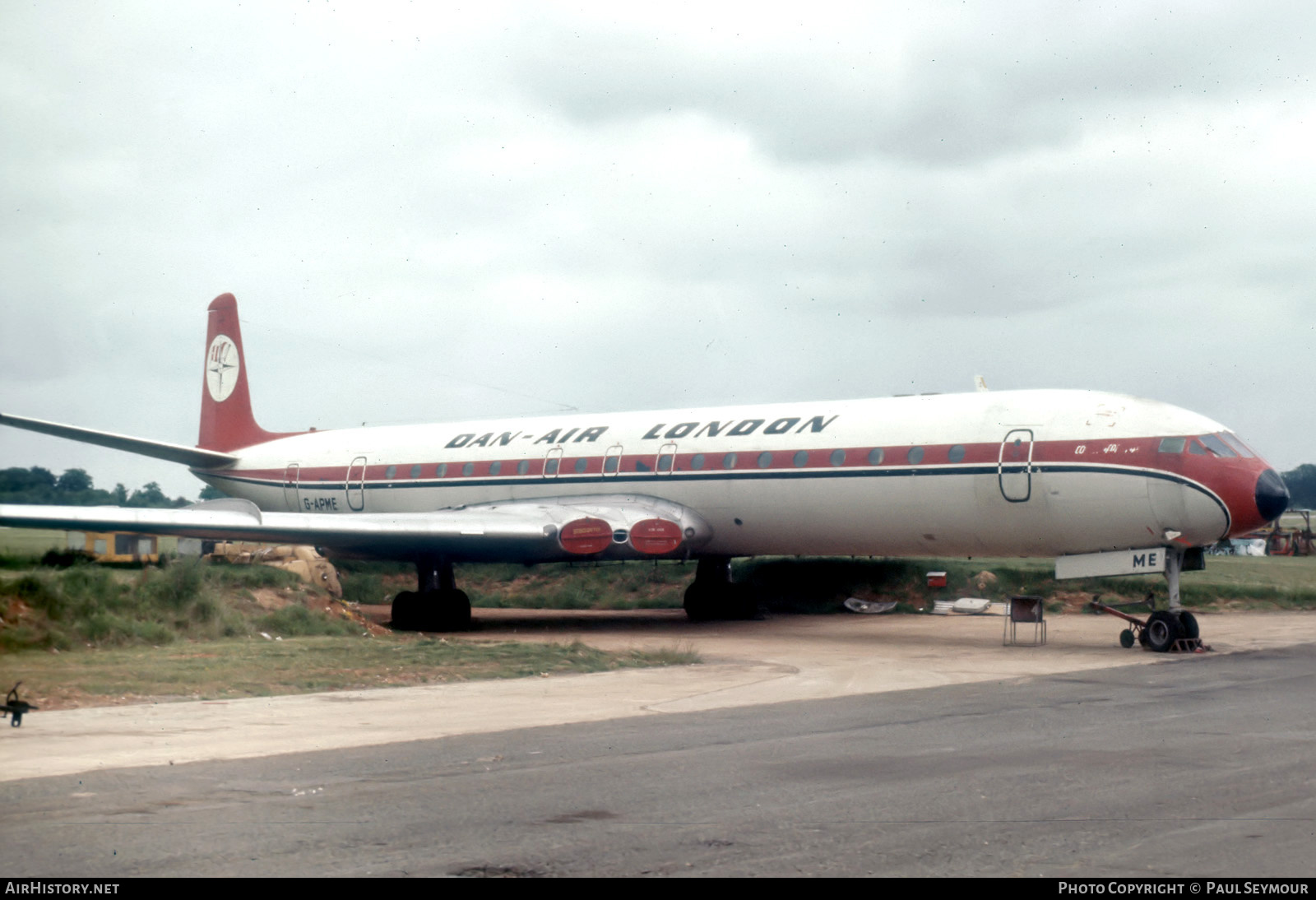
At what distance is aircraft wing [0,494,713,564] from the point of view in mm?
19047

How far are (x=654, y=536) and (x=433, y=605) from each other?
3.99m

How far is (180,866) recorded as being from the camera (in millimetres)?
5492

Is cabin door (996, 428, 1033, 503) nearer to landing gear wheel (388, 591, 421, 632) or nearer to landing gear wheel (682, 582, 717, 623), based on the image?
landing gear wheel (682, 582, 717, 623)

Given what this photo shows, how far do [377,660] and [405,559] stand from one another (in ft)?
27.4

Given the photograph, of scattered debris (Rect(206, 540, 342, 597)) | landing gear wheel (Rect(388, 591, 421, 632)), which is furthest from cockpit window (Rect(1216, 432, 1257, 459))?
scattered debris (Rect(206, 540, 342, 597))

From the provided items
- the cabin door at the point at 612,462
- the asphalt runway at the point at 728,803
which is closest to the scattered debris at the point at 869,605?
the cabin door at the point at 612,462

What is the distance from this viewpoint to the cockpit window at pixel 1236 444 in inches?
678

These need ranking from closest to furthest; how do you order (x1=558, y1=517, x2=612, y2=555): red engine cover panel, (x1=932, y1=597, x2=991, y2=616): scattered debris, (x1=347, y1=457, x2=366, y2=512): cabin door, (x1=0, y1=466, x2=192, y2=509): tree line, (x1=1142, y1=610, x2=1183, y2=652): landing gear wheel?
(x1=0, y1=466, x2=192, y2=509): tree line → (x1=1142, y1=610, x2=1183, y2=652): landing gear wheel → (x1=558, y1=517, x2=612, y2=555): red engine cover panel → (x1=932, y1=597, x2=991, y2=616): scattered debris → (x1=347, y1=457, x2=366, y2=512): cabin door

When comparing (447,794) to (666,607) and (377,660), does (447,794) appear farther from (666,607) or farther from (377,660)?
(666,607)

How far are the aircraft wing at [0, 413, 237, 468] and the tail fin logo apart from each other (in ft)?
4.90

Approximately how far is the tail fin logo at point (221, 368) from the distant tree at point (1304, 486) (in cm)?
8749

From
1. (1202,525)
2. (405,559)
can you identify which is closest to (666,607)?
(405,559)

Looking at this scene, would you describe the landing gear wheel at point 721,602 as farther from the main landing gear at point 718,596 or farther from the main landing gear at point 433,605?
the main landing gear at point 433,605

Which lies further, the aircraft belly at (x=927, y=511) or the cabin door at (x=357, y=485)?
the cabin door at (x=357, y=485)
